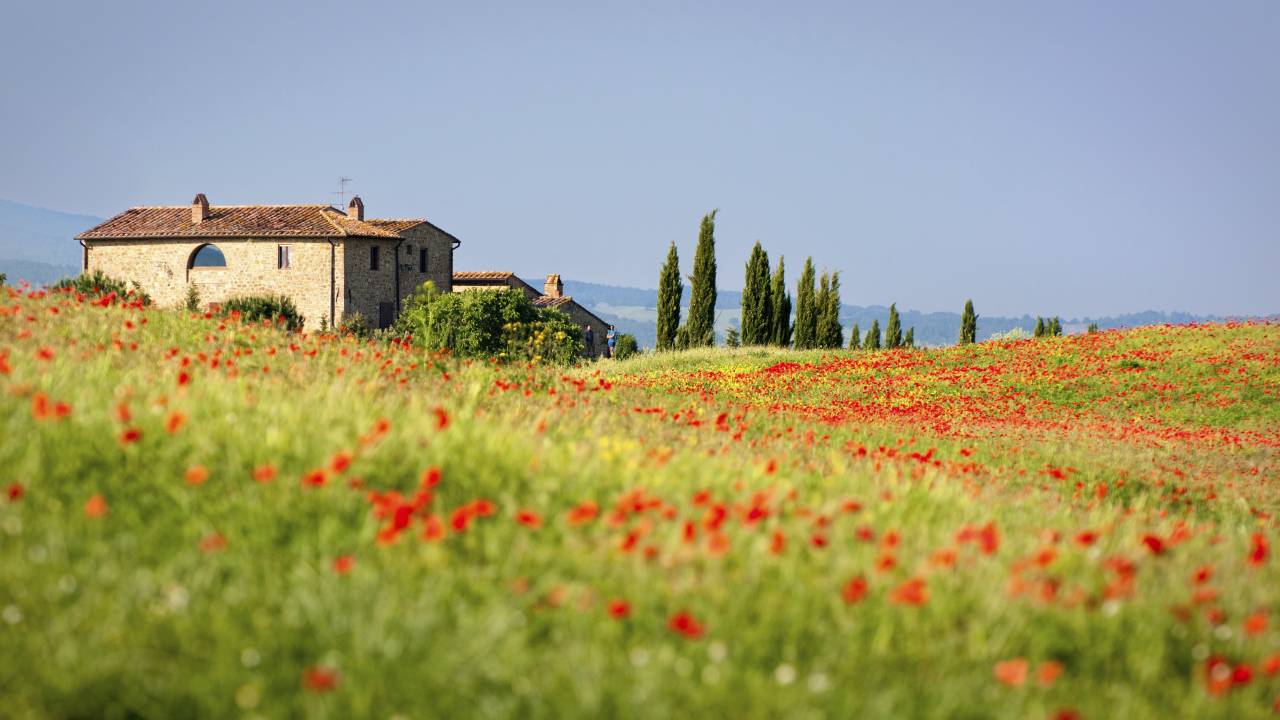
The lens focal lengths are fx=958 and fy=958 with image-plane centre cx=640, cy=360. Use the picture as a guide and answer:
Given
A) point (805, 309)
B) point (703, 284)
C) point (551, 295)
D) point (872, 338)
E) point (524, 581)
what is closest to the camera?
point (524, 581)

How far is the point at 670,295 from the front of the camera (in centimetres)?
5016

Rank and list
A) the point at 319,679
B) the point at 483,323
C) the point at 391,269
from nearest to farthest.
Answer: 1. the point at 319,679
2. the point at 483,323
3. the point at 391,269

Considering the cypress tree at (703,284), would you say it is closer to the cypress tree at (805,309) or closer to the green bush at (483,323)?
the cypress tree at (805,309)

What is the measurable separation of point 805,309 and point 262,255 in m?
31.8

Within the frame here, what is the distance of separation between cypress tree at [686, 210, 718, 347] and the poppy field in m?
40.6

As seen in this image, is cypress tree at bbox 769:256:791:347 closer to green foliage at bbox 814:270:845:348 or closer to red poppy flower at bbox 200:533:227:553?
green foliage at bbox 814:270:845:348

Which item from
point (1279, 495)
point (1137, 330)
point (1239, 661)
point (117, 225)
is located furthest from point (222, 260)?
point (1239, 661)

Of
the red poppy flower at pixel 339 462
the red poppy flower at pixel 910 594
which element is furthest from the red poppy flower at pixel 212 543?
the red poppy flower at pixel 910 594

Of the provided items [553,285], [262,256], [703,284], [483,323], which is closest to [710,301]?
[703,284]

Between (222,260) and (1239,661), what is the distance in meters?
57.1

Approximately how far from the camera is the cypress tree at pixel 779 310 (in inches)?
2031

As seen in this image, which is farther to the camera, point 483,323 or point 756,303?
point 756,303

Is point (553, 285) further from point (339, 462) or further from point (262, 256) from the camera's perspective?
point (339, 462)

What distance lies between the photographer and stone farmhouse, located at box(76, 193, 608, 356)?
5231 centimetres
